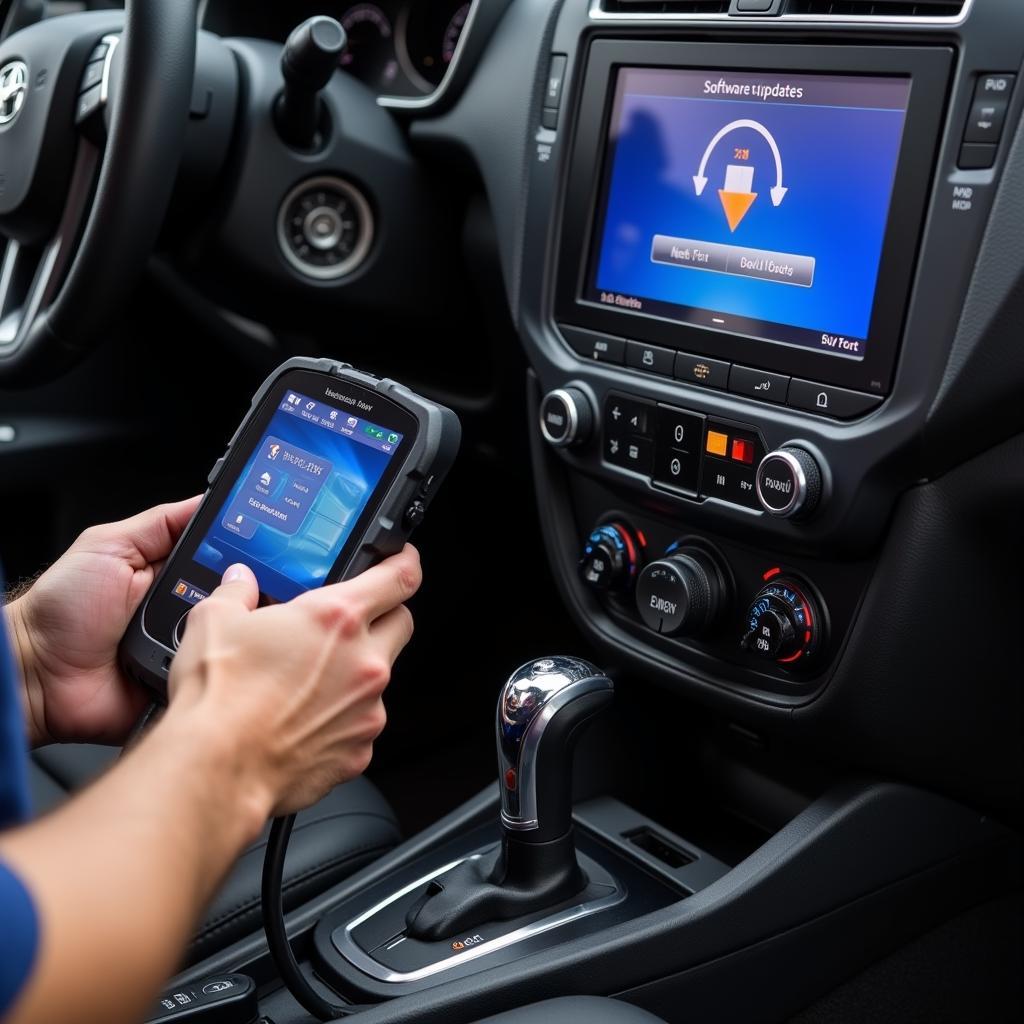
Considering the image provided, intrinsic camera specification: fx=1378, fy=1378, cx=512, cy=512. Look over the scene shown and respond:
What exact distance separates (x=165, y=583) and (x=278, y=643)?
298 millimetres

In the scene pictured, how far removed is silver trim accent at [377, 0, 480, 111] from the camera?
1.46 m

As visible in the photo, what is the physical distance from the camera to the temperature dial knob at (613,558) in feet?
4.22

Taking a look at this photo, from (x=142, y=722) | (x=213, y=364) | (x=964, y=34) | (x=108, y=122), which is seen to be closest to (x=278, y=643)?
(x=142, y=722)

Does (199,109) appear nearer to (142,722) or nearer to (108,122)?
(108,122)

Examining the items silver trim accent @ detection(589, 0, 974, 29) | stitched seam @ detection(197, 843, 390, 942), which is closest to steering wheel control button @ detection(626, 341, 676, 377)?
silver trim accent @ detection(589, 0, 974, 29)

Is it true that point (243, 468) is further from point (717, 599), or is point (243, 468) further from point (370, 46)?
point (370, 46)

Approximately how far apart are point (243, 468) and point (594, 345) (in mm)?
373

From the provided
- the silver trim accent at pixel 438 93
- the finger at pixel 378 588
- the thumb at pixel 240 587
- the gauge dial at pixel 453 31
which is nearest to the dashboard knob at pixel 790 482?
the finger at pixel 378 588

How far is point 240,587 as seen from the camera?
0.88m

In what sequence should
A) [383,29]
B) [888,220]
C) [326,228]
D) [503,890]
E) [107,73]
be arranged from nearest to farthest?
[888,220] < [503,890] < [107,73] < [326,228] < [383,29]

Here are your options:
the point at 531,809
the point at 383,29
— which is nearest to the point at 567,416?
the point at 531,809

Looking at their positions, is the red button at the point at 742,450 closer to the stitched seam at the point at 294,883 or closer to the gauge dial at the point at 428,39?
the stitched seam at the point at 294,883

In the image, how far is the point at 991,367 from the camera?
0.97 meters

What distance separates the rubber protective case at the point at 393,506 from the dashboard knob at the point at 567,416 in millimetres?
276
